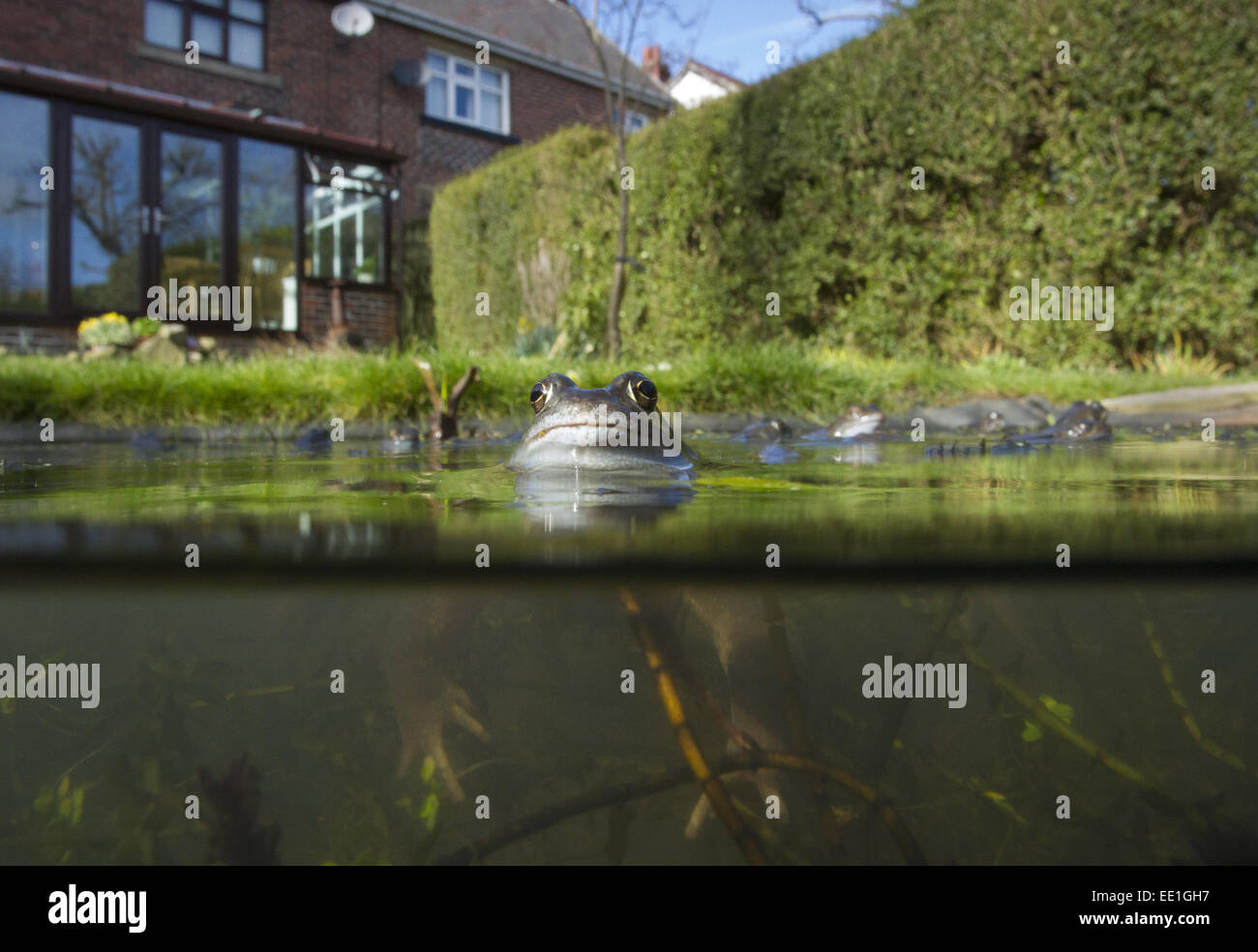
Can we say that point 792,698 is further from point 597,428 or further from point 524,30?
point 524,30

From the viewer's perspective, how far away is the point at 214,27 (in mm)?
15250

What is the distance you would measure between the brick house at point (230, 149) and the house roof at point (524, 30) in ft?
0.26

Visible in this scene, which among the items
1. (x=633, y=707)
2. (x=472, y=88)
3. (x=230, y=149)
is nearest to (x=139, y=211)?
(x=230, y=149)

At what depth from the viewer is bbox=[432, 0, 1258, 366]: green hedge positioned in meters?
7.45

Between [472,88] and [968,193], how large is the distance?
13.7 meters

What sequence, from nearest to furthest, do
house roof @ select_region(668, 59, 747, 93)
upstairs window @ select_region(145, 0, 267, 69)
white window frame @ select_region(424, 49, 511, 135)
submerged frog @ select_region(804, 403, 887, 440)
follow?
submerged frog @ select_region(804, 403, 887, 440), house roof @ select_region(668, 59, 747, 93), upstairs window @ select_region(145, 0, 267, 69), white window frame @ select_region(424, 49, 511, 135)

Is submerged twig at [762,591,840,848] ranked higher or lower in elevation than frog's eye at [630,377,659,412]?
lower

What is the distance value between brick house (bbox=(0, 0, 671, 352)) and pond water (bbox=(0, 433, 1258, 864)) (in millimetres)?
9996

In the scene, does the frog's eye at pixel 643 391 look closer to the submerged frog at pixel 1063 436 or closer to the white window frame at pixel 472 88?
the submerged frog at pixel 1063 436

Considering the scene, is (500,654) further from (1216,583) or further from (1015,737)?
(1216,583)

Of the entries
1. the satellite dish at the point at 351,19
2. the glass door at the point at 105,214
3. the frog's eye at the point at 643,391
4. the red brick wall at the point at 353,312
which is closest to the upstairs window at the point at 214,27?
the satellite dish at the point at 351,19

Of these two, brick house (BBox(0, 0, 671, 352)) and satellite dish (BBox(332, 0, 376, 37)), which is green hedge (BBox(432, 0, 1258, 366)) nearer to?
brick house (BBox(0, 0, 671, 352))

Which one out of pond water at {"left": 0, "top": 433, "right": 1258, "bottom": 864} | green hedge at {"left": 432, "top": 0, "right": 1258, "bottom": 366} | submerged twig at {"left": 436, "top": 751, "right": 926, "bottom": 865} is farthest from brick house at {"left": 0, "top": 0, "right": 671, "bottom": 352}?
submerged twig at {"left": 436, "top": 751, "right": 926, "bottom": 865}

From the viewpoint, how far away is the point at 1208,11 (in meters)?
7.22
